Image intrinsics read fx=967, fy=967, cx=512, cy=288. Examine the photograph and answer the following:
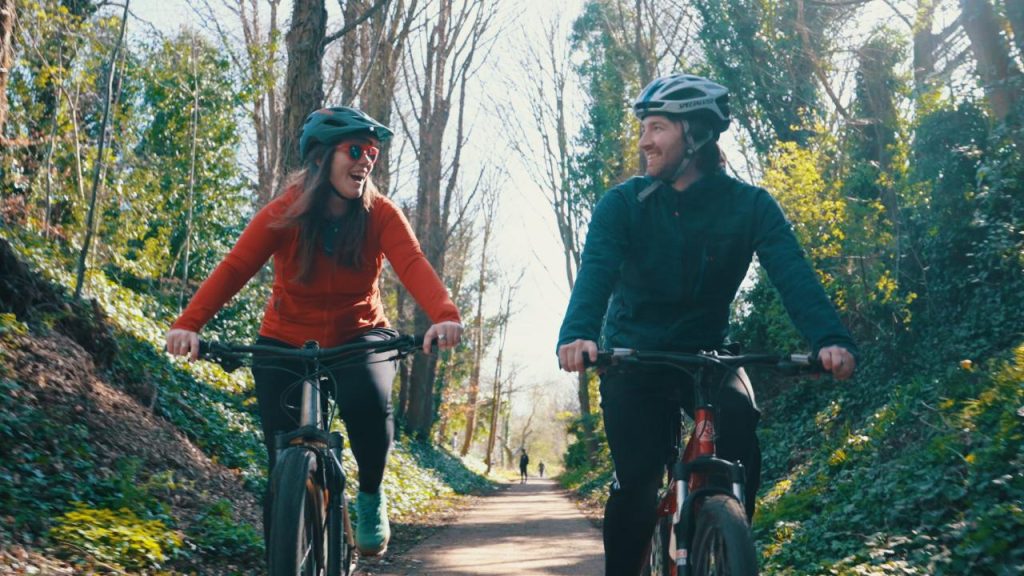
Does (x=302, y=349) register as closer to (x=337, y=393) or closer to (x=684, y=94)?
(x=337, y=393)

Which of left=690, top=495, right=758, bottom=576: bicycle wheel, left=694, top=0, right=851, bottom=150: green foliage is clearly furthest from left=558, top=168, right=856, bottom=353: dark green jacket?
left=694, top=0, right=851, bottom=150: green foliage

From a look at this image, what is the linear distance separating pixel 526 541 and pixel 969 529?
551cm

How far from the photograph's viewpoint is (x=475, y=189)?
25453 millimetres

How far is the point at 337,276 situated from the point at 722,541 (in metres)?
2.10

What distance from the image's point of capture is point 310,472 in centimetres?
352

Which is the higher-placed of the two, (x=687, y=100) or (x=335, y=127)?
(x=335, y=127)

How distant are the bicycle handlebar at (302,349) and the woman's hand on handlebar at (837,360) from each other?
1.51 metres

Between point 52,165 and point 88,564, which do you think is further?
point 52,165

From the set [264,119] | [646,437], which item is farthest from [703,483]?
[264,119]

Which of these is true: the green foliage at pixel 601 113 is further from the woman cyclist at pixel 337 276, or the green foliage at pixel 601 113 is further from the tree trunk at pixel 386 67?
the woman cyclist at pixel 337 276

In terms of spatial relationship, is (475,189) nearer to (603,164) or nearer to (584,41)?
(603,164)

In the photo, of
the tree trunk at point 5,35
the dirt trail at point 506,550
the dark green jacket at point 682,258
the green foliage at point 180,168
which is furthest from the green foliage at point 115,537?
the green foliage at point 180,168

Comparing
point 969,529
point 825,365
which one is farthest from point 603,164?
point 825,365

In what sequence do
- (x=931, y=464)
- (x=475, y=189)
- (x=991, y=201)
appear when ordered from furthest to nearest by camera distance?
(x=475, y=189) < (x=991, y=201) < (x=931, y=464)
